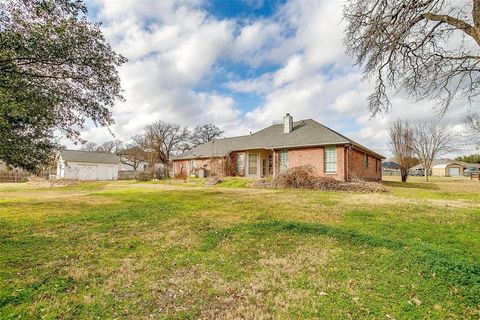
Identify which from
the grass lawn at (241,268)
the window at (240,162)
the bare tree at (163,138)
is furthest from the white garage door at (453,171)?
the grass lawn at (241,268)

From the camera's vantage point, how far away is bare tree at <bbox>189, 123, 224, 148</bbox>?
50938 millimetres

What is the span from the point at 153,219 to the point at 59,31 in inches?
192

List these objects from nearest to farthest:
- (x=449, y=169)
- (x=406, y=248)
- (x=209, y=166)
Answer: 1. (x=406, y=248)
2. (x=209, y=166)
3. (x=449, y=169)

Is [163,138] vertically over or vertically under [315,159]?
over

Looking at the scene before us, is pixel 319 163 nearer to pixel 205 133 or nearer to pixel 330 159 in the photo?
pixel 330 159

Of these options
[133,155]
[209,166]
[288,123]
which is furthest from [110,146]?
[288,123]

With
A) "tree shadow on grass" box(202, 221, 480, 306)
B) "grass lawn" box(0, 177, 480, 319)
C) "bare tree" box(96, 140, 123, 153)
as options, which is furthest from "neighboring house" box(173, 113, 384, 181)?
"bare tree" box(96, 140, 123, 153)

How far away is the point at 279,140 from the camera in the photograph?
2102 cm

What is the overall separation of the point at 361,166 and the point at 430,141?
17937 mm

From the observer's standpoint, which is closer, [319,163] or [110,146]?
[319,163]

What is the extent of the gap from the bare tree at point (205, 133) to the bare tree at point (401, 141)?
3151 cm

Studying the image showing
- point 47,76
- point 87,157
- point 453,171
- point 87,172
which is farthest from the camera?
point 453,171

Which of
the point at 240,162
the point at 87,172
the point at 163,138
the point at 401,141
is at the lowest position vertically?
the point at 87,172

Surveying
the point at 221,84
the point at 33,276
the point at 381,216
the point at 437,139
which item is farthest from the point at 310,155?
the point at 437,139
